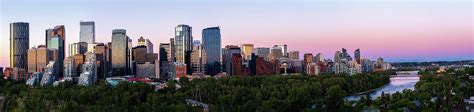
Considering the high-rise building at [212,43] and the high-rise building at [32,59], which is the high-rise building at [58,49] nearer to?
the high-rise building at [32,59]

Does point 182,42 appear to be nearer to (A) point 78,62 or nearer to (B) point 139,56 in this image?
(B) point 139,56

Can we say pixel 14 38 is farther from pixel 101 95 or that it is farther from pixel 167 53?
pixel 101 95

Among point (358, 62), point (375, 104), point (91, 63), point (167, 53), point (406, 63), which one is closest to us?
point (375, 104)

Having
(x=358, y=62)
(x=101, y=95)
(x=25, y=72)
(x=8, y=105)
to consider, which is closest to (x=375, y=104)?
(x=101, y=95)

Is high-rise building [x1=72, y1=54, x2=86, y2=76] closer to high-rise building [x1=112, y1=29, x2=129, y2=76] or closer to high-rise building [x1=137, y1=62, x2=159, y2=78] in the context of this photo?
high-rise building [x1=112, y1=29, x2=129, y2=76]

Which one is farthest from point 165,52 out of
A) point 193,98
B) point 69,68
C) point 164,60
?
point 193,98

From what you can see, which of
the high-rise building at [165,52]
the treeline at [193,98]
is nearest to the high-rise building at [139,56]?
the high-rise building at [165,52]

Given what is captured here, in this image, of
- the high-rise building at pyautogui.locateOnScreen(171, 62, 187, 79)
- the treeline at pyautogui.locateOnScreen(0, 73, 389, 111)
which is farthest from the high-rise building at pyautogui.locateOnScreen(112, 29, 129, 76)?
the treeline at pyautogui.locateOnScreen(0, 73, 389, 111)
